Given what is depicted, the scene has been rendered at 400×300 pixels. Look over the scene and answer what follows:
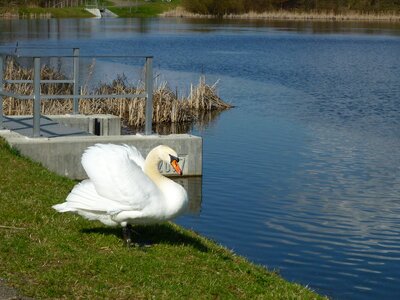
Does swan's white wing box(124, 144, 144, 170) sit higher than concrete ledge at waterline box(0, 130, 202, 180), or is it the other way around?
swan's white wing box(124, 144, 144, 170)

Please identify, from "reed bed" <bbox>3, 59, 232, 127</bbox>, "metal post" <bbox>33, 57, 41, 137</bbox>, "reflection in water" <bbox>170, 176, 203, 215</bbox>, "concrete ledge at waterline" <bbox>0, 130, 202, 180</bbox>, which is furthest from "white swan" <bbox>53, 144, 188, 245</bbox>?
"reed bed" <bbox>3, 59, 232, 127</bbox>

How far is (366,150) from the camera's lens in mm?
23359

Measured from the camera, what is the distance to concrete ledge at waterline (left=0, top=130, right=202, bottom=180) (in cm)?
1645

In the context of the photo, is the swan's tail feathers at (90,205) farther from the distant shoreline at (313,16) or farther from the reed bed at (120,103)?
the distant shoreline at (313,16)

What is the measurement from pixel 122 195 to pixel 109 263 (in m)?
0.73

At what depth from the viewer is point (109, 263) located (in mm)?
8820

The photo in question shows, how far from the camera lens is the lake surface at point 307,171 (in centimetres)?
1380

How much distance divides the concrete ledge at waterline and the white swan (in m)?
7.01

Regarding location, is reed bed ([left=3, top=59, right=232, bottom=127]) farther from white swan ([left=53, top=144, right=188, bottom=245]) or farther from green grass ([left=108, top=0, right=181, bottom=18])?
green grass ([left=108, top=0, right=181, bottom=18])

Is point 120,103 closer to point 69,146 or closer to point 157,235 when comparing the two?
point 69,146

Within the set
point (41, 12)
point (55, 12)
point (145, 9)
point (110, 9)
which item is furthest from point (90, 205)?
point (110, 9)

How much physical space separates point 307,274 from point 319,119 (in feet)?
54.6

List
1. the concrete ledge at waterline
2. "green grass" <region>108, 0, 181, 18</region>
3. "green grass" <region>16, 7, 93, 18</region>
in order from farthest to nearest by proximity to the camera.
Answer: "green grass" <region>108, 0, 181, 18</region>
"green grass" <region>16, 7, 93, 18</region>
the concrete ledge at waterline

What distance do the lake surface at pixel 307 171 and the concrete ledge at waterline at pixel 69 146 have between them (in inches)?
41.9
